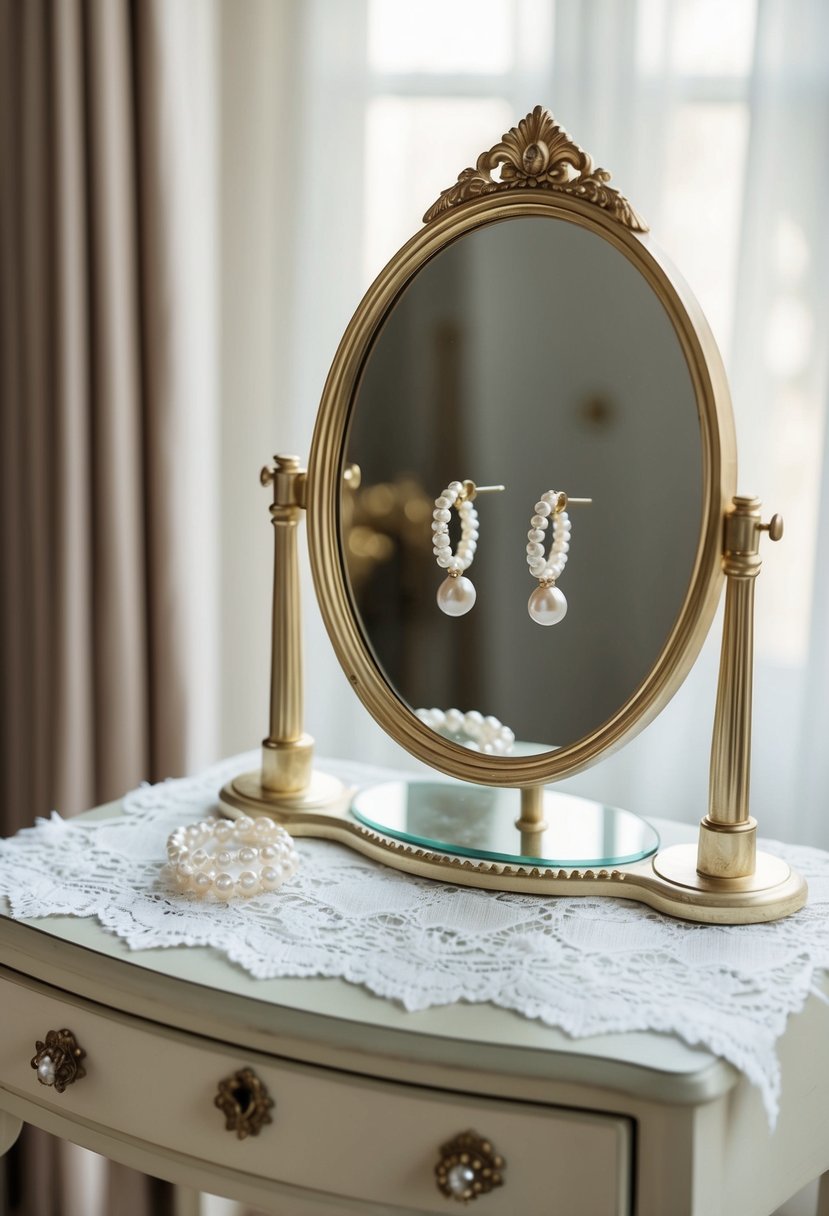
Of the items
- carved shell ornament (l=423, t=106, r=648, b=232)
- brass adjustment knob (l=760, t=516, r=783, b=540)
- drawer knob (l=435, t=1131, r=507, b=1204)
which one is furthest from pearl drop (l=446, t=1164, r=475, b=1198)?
carved shell ornament (l=423, t=106, r=648, b=232)

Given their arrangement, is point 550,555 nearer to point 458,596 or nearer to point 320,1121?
point 458,596

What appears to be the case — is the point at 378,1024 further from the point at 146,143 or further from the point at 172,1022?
the point at 146,143

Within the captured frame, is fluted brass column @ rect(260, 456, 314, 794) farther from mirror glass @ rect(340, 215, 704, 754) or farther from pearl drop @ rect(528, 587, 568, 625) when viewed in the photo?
pearl drop @ rect(528, 587, 568, 625)

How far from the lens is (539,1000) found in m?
0.78

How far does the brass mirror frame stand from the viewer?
2.98 feet

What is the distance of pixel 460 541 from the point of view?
1.04 meters

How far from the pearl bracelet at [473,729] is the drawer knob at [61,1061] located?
0.39 meters

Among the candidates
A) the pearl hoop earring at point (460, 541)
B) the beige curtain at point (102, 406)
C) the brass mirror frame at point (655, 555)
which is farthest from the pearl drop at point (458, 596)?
the beige curtain at point (102, 406)

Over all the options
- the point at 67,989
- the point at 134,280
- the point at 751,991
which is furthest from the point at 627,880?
the point at 134,280

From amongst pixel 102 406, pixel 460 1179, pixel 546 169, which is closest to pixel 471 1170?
pixel 460 1179

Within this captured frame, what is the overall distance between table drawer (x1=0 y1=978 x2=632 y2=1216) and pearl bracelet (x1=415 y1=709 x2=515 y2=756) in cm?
35

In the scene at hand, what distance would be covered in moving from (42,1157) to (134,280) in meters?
1.19

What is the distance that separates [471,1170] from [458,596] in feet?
1.54

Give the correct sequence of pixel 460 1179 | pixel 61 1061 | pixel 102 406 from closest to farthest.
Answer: pixel 460 1179 → pixel 61 1061 → pixel 102 406
